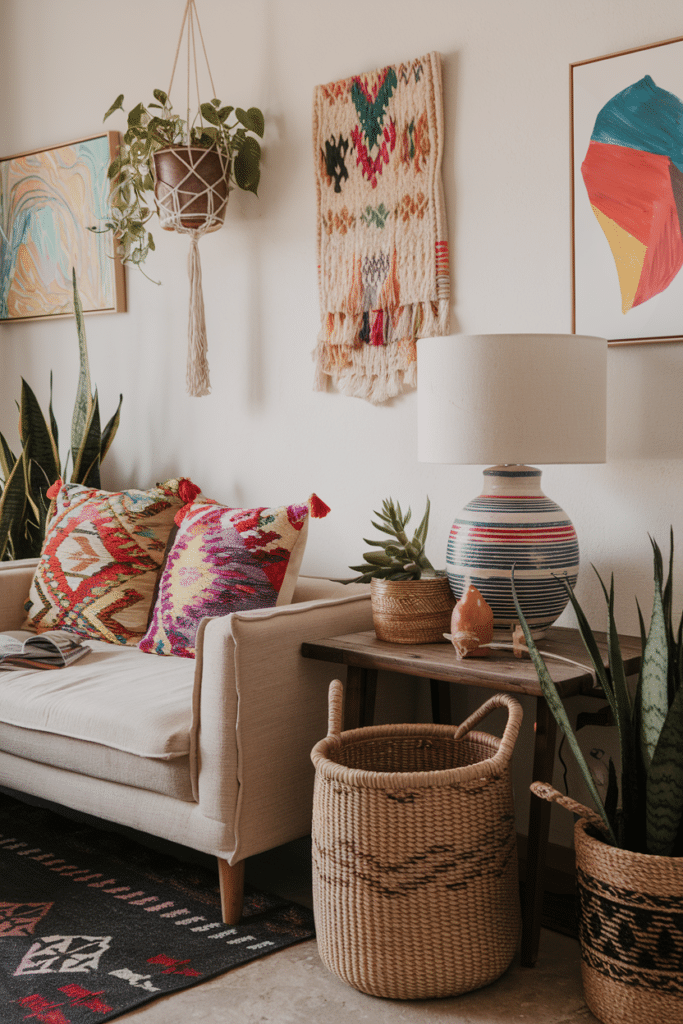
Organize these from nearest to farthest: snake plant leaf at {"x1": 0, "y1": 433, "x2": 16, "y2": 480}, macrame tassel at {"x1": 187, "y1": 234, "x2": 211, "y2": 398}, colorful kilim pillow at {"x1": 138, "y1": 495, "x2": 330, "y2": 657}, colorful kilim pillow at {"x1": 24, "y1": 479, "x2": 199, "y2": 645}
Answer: colorful kilim pillow at {"x1": 138, "y1": 495, "x2": 330, "y2": 657}, colorful kilim pillow at {"x1": 24, "y1": 479, "x2": 199, "y2": 645}, macrame tassel at {"x1": 187, "y1": 234, "x2": 211, "y2": 398}, snake plant leaf at {"x1": 0, "y1": 433, "x2": 16, "y2": 480}

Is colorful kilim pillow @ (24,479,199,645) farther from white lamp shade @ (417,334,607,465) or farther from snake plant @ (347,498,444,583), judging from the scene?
white lamp shade @ (417,334,607,465)

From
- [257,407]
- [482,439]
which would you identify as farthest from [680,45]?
[257,407]

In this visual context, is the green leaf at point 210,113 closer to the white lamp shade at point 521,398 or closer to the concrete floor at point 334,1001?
the white lamp shade at point 521,398

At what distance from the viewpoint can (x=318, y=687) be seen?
2170 mm

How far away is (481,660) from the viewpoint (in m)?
1.96

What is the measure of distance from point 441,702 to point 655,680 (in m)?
0.87

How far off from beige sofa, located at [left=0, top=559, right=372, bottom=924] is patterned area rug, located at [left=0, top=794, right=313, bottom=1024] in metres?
0.11

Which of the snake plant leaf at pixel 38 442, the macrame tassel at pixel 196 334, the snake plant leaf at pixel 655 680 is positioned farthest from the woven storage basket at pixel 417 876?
A: the snake plant leaf at pixel 38 442

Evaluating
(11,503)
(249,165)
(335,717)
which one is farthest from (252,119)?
(335,717)

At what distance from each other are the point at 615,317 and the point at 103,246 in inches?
74.8

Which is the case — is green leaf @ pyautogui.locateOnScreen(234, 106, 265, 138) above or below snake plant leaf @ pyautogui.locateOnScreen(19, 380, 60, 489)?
above

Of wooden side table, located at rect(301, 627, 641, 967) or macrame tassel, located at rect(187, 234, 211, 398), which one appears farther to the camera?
macrame tassel, located at rect(187, 234, 211, 398)

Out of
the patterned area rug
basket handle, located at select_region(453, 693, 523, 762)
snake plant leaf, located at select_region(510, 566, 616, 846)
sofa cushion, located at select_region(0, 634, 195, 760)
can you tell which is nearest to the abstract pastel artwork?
sofa cushion, located at select_region(0, 634, 195, 760)

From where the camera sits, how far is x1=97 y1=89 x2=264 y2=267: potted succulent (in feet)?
9.25
